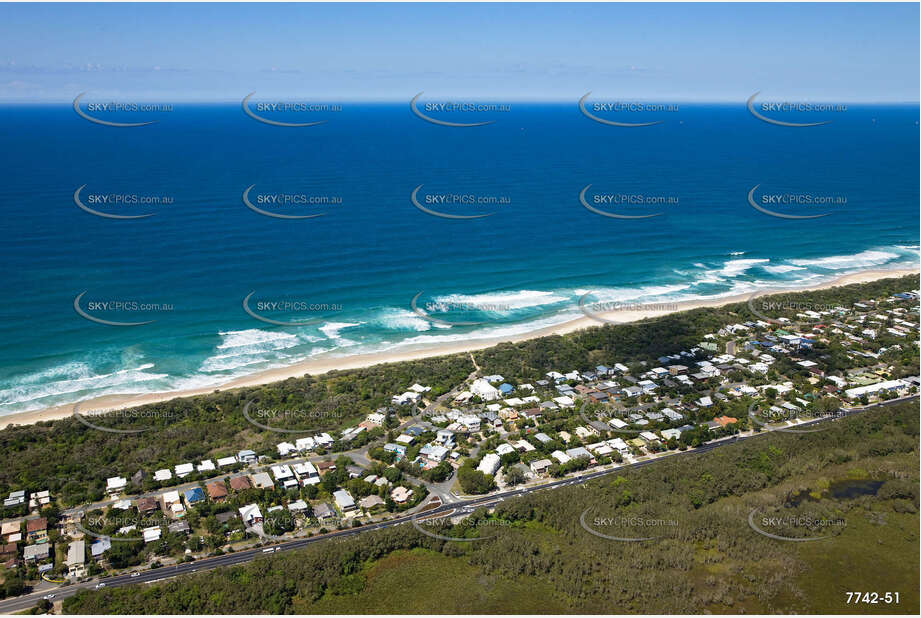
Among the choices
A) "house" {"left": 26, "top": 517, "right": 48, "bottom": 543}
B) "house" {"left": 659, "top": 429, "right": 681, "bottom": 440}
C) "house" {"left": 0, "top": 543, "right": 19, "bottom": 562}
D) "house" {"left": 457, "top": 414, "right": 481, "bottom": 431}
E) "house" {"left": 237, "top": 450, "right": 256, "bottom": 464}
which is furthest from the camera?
"house" {"left": 457, "top": 414, "right": 481, "bottom": 431}

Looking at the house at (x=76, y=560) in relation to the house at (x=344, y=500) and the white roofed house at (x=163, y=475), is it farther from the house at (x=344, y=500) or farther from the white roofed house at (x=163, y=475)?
the house at (x=344, y=500)

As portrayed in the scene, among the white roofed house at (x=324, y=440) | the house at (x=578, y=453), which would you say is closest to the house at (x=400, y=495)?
the white roofed house at (x=324, y=440)

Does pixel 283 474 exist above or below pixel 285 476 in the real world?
above

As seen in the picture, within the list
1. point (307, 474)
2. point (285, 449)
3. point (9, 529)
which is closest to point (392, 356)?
point (285, 449)

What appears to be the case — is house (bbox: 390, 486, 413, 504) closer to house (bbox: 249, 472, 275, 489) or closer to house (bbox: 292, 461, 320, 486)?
house (bbox: 292, 461, 320, 486)

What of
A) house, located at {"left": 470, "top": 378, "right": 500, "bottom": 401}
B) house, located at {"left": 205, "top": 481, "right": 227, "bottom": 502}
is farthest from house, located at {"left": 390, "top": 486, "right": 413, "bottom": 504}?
house, located at {"left": 470, "top": 378, "right": 500, "bottom": 401}

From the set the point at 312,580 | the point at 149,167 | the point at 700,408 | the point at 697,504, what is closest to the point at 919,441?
the point at 700,408

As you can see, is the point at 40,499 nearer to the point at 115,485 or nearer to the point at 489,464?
the point at 115,485
